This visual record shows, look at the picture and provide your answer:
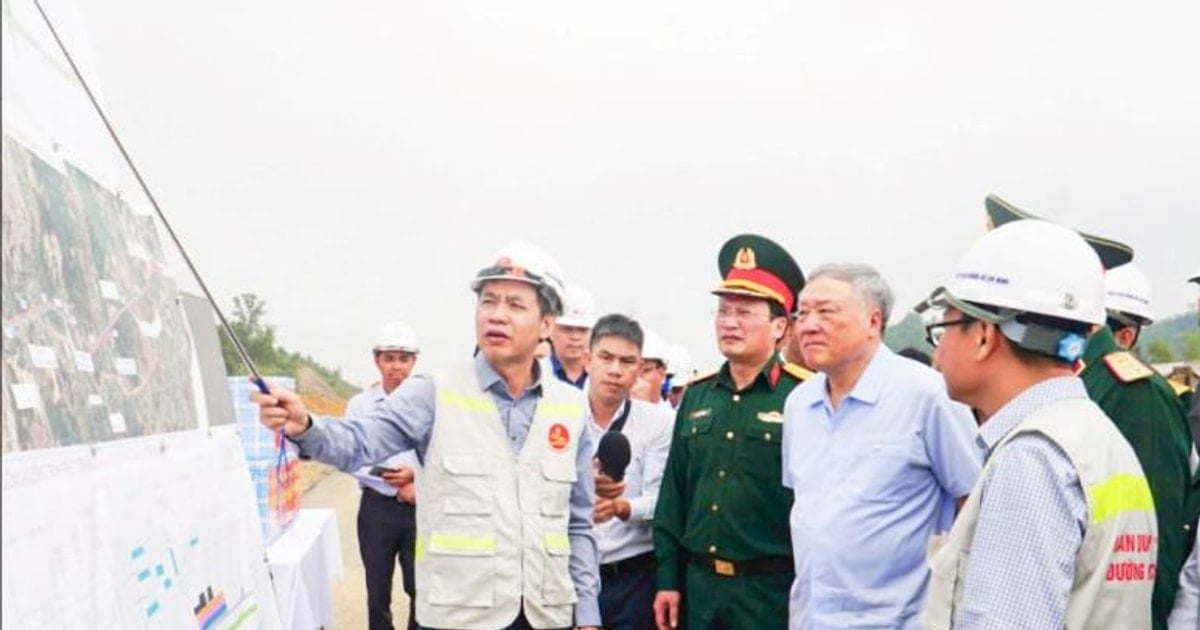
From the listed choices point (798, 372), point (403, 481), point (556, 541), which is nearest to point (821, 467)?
point (798, 372)

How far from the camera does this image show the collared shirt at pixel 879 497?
10.4 ft

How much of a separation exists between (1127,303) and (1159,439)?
62.3 inches

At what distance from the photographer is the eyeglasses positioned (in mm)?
2428

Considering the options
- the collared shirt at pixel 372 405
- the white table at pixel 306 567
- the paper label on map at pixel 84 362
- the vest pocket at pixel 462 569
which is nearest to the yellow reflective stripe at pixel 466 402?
the vest pocket at pixel 462 569

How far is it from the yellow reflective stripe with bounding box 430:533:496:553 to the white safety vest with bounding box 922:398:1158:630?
4.90ft

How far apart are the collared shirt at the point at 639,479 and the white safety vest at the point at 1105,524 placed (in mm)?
2379

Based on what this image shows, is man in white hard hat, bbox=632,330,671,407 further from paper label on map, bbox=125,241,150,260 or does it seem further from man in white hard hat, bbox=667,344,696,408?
paper label on map, bbox=125,241,150,260

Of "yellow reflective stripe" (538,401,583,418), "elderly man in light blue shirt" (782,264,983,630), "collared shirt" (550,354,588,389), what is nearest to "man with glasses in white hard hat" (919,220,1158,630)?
"elderly man in light blue shirt" (782,264,983,630)

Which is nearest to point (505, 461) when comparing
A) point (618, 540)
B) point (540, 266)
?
A: point (540, 266)

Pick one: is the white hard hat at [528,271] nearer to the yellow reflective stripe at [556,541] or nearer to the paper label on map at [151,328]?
the yellow reflective stripe at [556,541]

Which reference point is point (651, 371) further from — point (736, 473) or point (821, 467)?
point (821, 467)

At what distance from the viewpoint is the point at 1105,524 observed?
82.3 inches

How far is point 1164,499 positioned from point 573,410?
1.83 meters

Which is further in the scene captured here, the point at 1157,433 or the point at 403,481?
the point at 403,481
